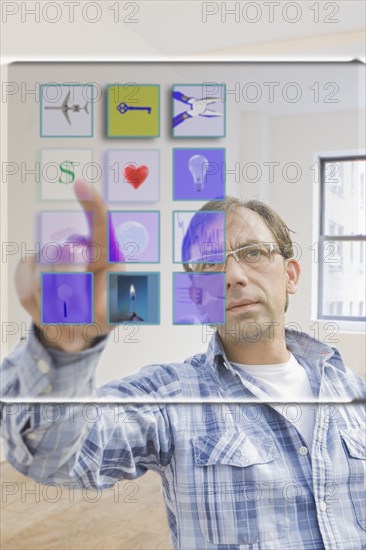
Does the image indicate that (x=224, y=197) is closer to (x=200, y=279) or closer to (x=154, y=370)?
(x=200, y=279)

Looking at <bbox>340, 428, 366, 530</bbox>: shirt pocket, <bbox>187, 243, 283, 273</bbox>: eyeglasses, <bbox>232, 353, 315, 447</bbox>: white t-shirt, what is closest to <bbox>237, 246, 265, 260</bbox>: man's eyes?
<bbox>187, 243, 283, 273</bbox>: eyeglasses

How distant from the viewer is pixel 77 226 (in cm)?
65

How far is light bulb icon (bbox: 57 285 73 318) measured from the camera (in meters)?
0.63

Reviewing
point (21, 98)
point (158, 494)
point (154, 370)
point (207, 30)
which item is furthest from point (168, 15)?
point (158, 494)

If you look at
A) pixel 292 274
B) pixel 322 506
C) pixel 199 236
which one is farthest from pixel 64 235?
pixel 322 506

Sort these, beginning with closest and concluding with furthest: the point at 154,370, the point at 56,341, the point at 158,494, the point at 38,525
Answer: the point at 56,341
the point at 154,370
the point at 38,525
the point at 158,494

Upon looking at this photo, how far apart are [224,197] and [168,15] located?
1.40 ft

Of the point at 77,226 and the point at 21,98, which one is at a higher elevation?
the point at 21,98

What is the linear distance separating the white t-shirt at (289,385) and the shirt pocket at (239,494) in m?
0.07

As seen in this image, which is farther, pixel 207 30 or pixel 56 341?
pixel 207 30

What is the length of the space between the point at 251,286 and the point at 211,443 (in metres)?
0.18

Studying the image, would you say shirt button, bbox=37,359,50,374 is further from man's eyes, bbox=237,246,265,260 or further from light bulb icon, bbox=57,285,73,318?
man's eyes, bbox=237,246,265,260

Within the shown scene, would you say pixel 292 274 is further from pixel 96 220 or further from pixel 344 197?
pixel 96 220

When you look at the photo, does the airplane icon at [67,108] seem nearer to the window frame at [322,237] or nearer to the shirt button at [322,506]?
the window frame at [322,237]
